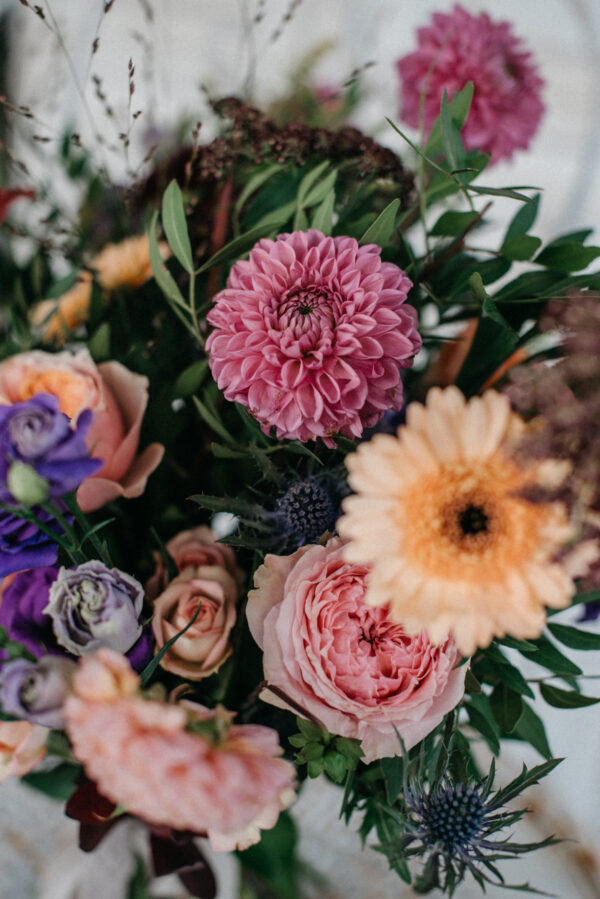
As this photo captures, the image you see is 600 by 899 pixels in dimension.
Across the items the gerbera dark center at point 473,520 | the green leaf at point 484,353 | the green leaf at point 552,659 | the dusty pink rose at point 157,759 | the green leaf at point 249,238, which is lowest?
the green leaf at point 552,659

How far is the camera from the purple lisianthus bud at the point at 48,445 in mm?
234

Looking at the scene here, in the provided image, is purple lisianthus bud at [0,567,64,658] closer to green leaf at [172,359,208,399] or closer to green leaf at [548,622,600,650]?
green leaf at [172,359,208,399]

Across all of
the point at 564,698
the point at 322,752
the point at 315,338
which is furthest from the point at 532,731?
the point at 315,338

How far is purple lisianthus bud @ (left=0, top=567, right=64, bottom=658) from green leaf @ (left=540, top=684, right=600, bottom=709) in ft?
0.90

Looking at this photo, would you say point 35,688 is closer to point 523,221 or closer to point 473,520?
point 473,520

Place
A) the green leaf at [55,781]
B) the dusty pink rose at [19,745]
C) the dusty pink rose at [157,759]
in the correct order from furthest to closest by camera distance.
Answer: the green leaf at [55,781] → the dusty pink rose at [19,745] → the dusty pink rose at [157,759]

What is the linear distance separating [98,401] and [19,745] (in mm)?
165

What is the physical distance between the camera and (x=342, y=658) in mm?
272

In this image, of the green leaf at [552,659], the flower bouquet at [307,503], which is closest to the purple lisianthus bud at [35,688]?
the flower bouquet at [307,503]

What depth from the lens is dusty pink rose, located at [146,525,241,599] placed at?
0.34 meters

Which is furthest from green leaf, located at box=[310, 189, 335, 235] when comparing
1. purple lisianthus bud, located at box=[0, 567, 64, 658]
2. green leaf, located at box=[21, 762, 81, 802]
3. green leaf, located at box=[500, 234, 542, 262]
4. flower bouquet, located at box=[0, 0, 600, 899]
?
green leaf, located at box=[21, 762, 81, 802]

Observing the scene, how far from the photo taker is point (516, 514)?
0.22m

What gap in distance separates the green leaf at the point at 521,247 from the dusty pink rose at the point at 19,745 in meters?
0.34

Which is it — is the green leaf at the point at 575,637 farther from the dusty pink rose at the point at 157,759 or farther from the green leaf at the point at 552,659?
the dusty pink rose at the point at 157,759
